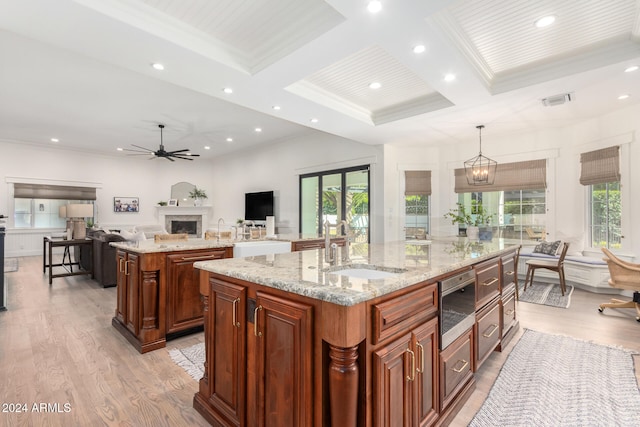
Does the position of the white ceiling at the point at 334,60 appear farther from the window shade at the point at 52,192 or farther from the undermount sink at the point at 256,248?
the window shade at the point at 52,192

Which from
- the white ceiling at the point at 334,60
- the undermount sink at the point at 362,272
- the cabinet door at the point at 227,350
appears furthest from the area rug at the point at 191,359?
the white ceiling at the point at 334,60

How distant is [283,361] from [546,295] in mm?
4845

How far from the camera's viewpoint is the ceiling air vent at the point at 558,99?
375 centimetres

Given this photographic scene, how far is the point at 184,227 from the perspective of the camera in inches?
404

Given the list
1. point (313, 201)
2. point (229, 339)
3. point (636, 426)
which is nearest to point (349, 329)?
point (229, 339)

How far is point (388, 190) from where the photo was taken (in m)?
6.21

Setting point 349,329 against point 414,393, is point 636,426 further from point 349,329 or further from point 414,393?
point 349,329

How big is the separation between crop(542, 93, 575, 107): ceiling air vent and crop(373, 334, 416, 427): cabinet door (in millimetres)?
4034

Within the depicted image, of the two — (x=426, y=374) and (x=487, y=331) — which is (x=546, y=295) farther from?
(x=426, y=374)

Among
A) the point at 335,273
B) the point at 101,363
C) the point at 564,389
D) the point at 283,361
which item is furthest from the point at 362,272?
the point at 101,363

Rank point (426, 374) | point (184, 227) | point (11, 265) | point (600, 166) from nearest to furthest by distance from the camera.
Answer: point (426, 374) → point (600, 166) → point (11, 265) → point (184, 227)

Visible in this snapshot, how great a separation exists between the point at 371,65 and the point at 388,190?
3088 mm

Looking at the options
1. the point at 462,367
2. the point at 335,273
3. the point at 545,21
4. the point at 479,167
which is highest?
the point at 545,21

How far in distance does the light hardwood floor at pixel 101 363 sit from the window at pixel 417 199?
2.85 m
